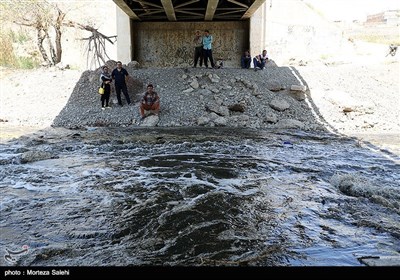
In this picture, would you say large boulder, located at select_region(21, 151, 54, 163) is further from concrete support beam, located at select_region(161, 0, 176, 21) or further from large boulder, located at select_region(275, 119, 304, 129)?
concrete support beam, located at select_region(161, 0, 176, 21)

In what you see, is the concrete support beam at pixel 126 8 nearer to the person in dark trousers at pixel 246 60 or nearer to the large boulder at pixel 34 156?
the person in dark trousers at pixel 246 60

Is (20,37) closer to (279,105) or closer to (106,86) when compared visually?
(106,86)

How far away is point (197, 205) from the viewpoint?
17.9ft

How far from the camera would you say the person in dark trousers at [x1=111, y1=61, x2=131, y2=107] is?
14.3m

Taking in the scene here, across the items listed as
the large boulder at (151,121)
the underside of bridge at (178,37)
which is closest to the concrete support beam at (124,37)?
the underside of bridge at (178,37)

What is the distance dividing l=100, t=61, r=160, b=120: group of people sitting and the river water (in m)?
3.82

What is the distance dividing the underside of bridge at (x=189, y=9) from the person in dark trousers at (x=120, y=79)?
9.73 feet

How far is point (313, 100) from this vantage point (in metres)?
15.8

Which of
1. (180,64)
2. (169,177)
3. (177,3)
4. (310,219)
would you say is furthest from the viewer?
(180,64)

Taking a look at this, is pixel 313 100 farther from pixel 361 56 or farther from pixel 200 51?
pixel 361 56

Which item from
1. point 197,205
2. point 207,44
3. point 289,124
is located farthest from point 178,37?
point 197,205

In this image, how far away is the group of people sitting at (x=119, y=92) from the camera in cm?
1377

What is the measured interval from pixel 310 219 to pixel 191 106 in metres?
10.0
